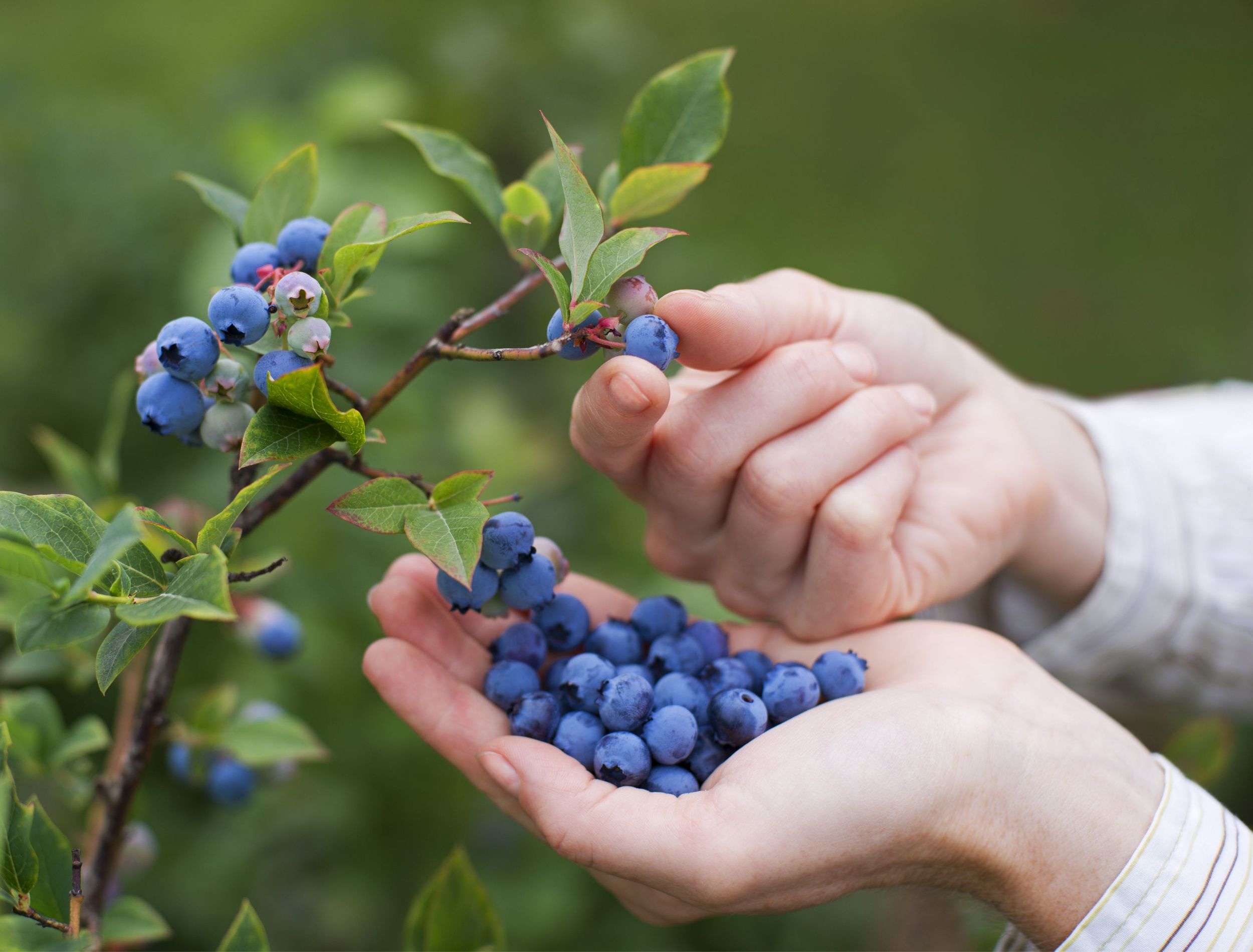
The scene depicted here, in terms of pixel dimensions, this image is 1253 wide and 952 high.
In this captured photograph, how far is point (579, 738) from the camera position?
1.01m

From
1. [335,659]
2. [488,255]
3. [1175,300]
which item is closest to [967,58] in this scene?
[1175,300]

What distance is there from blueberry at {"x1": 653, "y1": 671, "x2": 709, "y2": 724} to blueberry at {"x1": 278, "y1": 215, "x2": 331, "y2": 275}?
609mm

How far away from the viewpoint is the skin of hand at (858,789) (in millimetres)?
864

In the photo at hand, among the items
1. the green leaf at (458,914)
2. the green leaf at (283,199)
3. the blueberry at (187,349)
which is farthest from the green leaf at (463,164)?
the green leaf at (458,914)

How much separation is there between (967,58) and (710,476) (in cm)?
720

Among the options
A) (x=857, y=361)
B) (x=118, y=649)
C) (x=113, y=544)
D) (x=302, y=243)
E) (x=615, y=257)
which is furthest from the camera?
(x=857, y=361)

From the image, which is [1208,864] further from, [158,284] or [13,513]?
[158,284]

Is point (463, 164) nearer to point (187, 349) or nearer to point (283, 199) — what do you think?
point (283, 199)

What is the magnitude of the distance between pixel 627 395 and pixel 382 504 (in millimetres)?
260

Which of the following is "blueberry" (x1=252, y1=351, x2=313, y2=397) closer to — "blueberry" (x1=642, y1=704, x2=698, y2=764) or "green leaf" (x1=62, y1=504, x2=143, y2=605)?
"green leaf" (x1=62, y1=504, x2=143, y2=605)

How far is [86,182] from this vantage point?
104 inches

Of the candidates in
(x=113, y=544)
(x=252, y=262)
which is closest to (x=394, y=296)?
(x=252, y=262)

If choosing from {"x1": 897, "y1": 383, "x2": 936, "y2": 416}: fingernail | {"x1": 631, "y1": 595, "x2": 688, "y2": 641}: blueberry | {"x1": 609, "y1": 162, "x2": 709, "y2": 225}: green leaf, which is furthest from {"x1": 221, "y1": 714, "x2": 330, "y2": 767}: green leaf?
{"x1": 897, "y1": 383, "x2": 936, "y2": 416}: fingernail

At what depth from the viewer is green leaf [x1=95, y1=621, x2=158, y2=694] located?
0.71m
